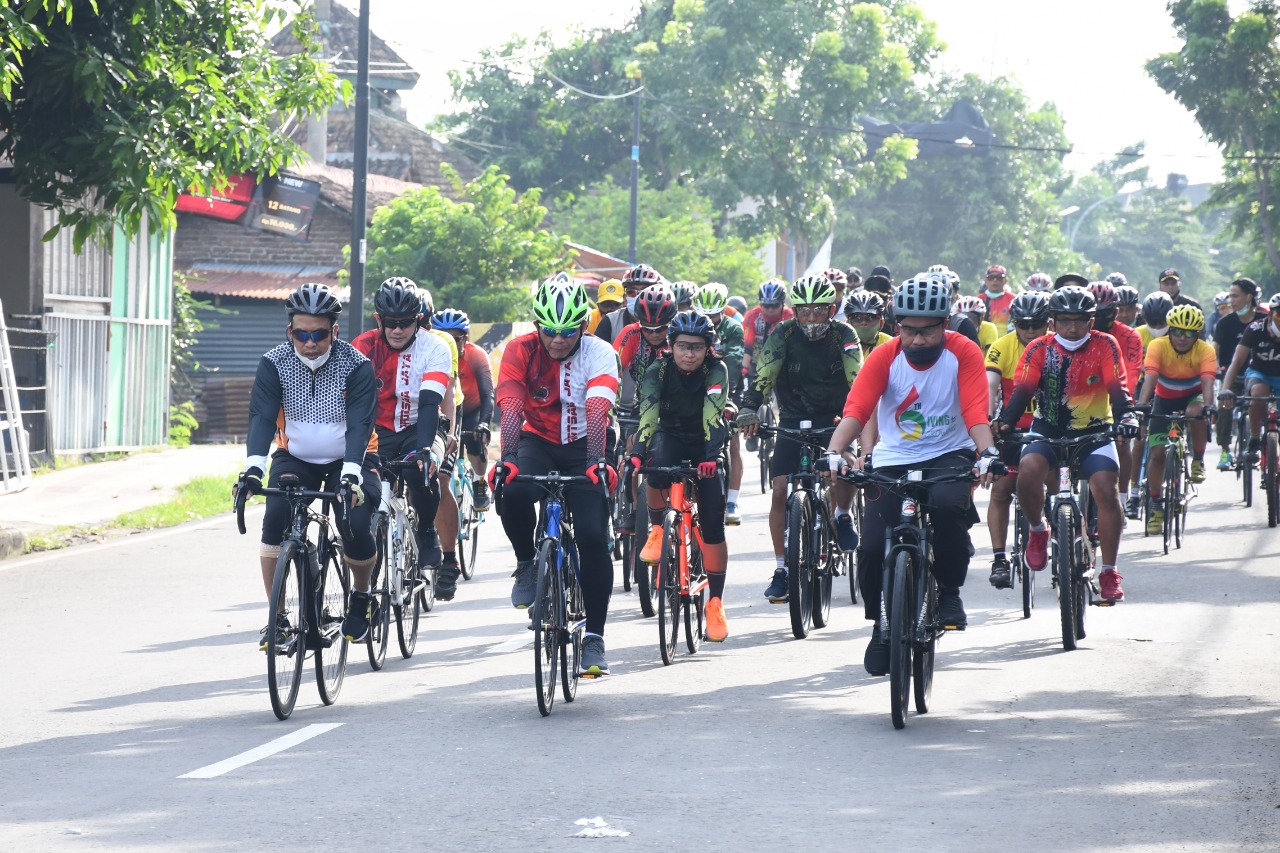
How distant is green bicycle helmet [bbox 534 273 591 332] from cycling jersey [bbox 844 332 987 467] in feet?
4.51

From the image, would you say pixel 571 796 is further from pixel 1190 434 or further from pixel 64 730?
pixel 1190 434

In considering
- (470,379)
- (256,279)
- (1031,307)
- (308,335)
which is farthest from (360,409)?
(256,279)

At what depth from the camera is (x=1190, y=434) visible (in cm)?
1680

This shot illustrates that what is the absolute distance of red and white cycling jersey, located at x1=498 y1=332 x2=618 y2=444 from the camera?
8.84 m

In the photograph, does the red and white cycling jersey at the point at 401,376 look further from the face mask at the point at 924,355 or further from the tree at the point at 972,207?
the tree at the point at 972,207

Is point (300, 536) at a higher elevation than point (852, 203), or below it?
below

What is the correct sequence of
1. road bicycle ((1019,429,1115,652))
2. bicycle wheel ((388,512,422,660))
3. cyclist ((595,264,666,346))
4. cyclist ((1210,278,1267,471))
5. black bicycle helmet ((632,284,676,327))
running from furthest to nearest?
1. cyclist ((1210,278,1267,471))
2. cyclist ((595,264,666,346))
3. black bicycle helmet ((632,284,676,327))
4. road bicycle ((1019,429,1115,652))
5. bicycle wheel ((388,512,422,660))

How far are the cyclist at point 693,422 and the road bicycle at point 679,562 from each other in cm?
6

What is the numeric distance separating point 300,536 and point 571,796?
2.22 m

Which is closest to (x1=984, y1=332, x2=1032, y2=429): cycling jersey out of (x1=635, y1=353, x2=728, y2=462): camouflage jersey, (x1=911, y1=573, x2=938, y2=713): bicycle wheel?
(x1=635, y1=353, x2=728, y2=462): camouflage jersey

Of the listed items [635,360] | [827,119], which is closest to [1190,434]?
[635,360]

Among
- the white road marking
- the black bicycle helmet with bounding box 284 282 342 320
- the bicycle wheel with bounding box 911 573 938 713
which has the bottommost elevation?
the white road marking

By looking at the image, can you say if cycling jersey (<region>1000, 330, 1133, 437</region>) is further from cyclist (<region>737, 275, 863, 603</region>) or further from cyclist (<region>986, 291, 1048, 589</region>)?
cyclist (<region>737, 275, 863, 603</region>)

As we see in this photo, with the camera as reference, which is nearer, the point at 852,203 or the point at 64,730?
the point at 64,730
